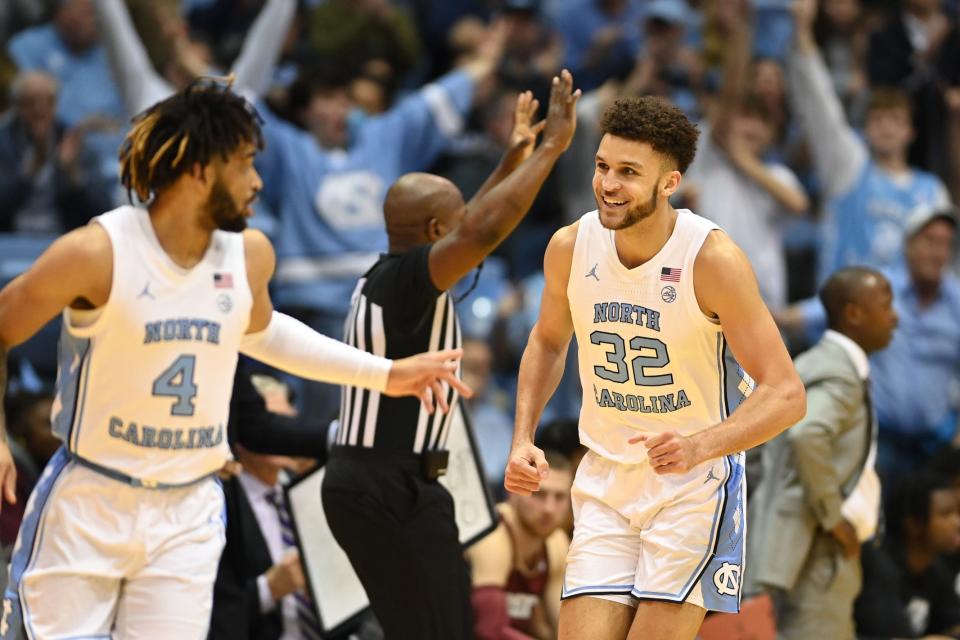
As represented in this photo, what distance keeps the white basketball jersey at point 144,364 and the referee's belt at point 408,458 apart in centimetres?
105

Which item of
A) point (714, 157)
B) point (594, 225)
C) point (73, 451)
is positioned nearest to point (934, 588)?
point (714, 157)

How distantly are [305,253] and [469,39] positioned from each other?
281 cm

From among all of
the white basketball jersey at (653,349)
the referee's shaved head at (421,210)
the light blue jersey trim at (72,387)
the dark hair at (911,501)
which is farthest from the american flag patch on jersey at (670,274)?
the dark hair at (911,501)

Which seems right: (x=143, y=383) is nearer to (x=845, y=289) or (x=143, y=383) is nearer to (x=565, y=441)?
(x=565, y=441)

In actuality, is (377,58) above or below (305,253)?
above

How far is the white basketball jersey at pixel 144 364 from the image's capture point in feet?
14.6

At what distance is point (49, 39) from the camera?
1040 centimetres

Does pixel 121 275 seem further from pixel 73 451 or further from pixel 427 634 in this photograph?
pixel 427 634

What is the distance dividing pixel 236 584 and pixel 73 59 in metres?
5.47

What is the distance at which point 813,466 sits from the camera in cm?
666

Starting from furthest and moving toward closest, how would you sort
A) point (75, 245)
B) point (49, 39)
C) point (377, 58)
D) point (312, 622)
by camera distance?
point (377, 58) < point (49, 39) < point (312, 622) < point (75, 245)

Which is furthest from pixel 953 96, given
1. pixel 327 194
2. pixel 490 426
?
pixel 327 194

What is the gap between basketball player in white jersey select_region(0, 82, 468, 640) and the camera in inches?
174

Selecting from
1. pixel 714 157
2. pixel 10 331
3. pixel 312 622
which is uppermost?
pixel 714 157
